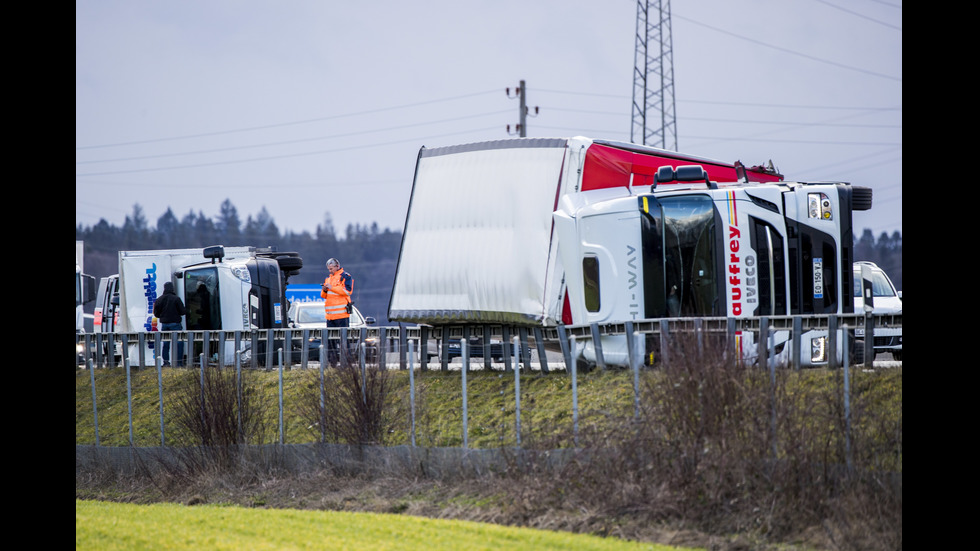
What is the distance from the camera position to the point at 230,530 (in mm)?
10969

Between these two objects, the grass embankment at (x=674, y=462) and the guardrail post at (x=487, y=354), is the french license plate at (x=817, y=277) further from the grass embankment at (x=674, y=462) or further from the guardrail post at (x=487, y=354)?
the guardrail post at (x=487, y=354)

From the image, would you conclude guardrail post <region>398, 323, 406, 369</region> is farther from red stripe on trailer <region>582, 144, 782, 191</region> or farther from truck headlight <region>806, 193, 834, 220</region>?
truck headlight <region>806, 193, 834, 220</region>

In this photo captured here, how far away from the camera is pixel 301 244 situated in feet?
395

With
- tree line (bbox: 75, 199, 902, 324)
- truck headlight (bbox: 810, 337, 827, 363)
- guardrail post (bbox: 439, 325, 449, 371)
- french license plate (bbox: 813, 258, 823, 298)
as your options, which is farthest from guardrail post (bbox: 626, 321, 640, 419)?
tree line (bbox: 75, 199, 902, 324)

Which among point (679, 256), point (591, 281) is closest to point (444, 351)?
point (591, 281)

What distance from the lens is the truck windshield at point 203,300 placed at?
22234 mm

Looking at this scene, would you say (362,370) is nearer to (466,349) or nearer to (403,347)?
(466,349)

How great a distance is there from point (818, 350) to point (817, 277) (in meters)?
1.93

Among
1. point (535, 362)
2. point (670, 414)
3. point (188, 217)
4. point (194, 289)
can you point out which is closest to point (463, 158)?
point (535, 362)

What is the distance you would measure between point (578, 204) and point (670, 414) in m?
4.53

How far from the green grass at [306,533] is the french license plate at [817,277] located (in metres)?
5.89

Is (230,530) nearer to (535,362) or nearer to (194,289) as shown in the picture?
(535,362)
